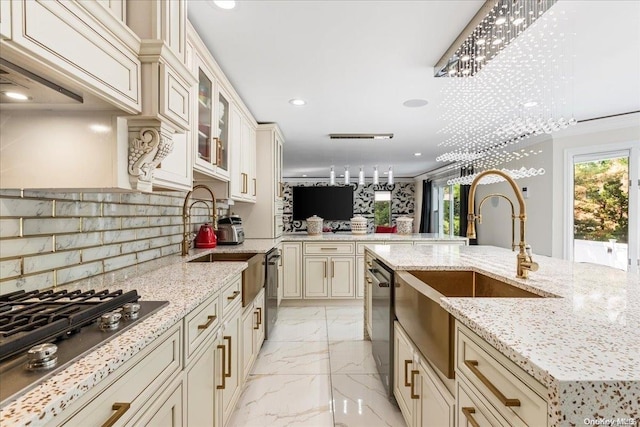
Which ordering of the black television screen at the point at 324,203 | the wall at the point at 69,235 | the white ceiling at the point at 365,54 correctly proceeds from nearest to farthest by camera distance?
the wall at the point at 69,235 < the white ceiling at the point at 365,54 < the black television screen at the point at 324,203

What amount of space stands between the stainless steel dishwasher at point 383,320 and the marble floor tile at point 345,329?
777mm

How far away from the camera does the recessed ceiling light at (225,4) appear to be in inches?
67.9

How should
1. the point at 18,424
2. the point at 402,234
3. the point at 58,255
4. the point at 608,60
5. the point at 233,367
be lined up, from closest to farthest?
the point at 18,424 → the point at 58,255 → the point at 233,367 → the point at 608,60 → the point at 402,234

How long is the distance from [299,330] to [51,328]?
2.88 m

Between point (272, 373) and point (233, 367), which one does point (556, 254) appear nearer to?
point (272, 373)

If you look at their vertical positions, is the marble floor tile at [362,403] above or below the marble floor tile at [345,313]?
above

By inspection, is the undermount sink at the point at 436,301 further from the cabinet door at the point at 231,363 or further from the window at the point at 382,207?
the window at the point at 382,207

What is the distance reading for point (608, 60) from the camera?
2.38 metres

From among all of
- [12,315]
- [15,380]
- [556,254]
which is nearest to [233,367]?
[12,315]

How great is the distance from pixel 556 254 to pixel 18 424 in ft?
17.1

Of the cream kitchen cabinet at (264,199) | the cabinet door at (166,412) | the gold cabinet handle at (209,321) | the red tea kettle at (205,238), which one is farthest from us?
the cream kitchen cabinet at (264,199)

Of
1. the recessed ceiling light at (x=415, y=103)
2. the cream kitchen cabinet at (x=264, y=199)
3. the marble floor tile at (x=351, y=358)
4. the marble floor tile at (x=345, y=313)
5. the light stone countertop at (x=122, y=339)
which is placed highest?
the recessed ceiling light at (x=415, y=103)

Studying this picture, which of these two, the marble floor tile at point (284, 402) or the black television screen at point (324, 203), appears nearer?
the marble floor tile at point (284, 402)

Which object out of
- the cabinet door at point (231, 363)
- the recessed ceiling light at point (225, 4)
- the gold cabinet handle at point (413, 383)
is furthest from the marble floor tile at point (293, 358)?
the recessed ceiling light at point (225, 4)
